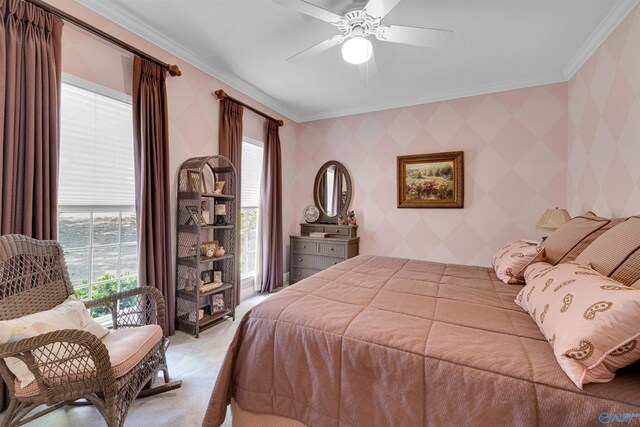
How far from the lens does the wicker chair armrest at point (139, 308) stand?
1.70 m

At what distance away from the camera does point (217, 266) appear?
10.2ft

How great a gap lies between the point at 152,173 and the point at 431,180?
3.26 meters

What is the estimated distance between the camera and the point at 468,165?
11.3ft

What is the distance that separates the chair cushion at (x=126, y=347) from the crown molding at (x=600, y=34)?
13.0 feet

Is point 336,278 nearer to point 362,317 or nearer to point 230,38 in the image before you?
point 362,317

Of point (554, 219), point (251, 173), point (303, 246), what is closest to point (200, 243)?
point (251, 173)

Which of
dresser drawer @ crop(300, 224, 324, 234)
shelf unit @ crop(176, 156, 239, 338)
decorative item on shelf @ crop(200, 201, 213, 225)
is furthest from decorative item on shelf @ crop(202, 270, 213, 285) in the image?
dresser drawer @ crop(300, 224, 324, 234)

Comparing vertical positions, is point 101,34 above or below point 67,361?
above

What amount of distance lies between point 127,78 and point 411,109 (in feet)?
10.8

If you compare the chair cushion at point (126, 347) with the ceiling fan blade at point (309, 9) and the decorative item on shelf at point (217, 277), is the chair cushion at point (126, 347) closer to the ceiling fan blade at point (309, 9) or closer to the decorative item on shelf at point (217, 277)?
the decorative item on shelf at point (217, 277)

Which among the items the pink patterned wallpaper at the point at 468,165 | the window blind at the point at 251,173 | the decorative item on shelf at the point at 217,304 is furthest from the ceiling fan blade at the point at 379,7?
the decorative item on shelf at the point at 217,304

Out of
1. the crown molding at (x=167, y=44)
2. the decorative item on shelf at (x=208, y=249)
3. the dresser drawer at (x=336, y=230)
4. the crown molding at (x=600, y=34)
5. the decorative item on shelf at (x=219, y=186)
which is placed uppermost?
the crown molding at (x=167, y=44)

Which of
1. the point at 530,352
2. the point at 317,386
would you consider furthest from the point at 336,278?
the point at 530,352

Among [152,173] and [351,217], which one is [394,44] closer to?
[351,217]
